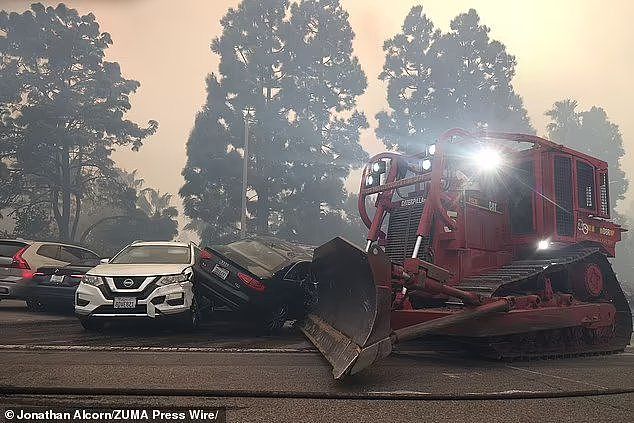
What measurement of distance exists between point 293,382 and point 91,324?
483 cm

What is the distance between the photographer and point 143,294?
8445 mm

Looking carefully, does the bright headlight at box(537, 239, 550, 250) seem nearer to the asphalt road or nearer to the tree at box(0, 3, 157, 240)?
the asphalt road

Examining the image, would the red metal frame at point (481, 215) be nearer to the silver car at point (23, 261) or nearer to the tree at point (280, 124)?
the silver car at point (23, 261)

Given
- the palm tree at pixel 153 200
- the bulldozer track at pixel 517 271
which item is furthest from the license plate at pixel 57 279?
the palm tree at pixel 153 200

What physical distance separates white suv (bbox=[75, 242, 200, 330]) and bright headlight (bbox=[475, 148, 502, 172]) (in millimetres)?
5052

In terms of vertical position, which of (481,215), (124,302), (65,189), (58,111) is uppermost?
(58,111)

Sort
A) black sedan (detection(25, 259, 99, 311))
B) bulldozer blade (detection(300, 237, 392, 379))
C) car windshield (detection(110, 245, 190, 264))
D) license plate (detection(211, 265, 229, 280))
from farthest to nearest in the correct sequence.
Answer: black sedan (detection(25, 259, 99, 311)), car windshield (detection(110, 245, 190, 264)), license plate (detection(211, 265, 229, 280)), bulldozer blade (detection(300, 237, 392, 379))

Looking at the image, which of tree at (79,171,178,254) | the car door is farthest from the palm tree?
the car door

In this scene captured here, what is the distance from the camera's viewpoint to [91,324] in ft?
29.3

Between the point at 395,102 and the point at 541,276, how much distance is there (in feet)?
113

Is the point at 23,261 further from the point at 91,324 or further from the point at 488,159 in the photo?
the point at 488,159

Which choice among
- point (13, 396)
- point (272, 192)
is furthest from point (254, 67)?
point (13, 396)

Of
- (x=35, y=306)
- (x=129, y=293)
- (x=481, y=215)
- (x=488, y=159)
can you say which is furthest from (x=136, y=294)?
(x=488, y=159)

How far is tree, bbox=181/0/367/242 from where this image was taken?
34156 millimetres
